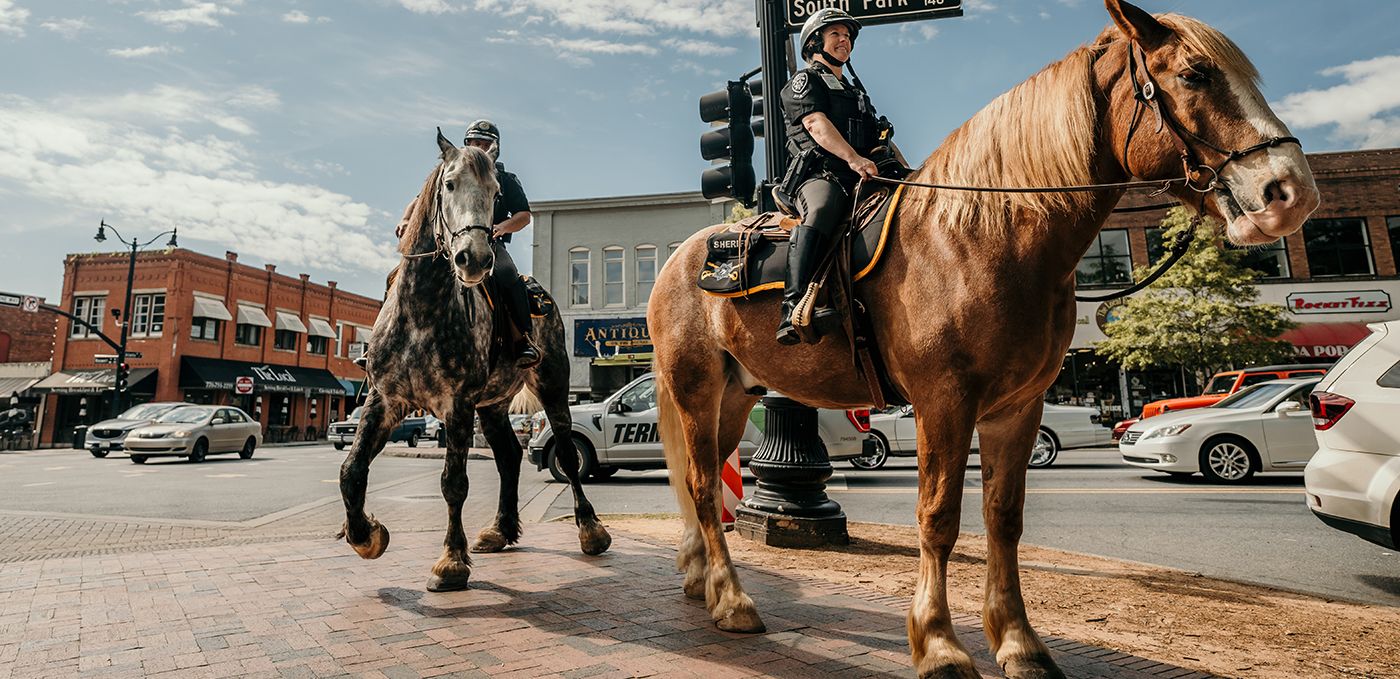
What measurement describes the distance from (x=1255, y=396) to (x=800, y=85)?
11.8 meters

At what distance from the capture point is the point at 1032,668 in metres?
2.80

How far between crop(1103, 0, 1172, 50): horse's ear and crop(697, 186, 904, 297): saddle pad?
3.35 ft

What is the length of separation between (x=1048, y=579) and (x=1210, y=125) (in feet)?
10.9

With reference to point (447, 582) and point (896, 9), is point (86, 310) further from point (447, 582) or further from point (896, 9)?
point (896, 9)

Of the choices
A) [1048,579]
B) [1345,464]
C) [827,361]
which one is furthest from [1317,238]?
[827,361]

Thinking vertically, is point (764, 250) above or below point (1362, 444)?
above

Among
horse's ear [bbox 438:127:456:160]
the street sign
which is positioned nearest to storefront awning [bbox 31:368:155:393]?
horse's ear [bbox 438:127:456:160]

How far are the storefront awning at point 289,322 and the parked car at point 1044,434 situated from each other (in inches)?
1512

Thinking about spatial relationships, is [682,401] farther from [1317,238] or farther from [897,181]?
[1317,238]

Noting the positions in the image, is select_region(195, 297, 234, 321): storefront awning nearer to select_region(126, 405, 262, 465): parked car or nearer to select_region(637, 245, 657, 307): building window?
select_region(126, 405, 262, 465): parked car

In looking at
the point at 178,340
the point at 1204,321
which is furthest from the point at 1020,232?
the point at 178,340

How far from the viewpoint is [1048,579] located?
15.6 ft

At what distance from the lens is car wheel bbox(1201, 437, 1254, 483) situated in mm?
10844

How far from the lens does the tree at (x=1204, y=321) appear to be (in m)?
24.4
